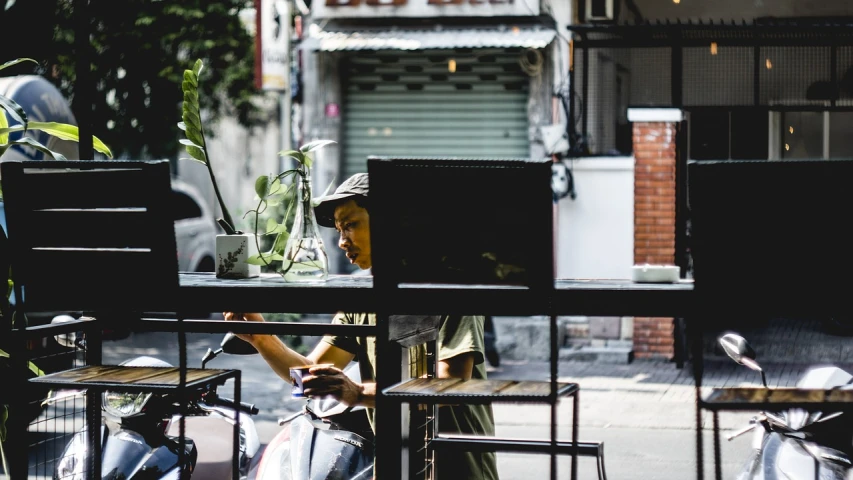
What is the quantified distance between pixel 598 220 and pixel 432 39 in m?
A: 2.87

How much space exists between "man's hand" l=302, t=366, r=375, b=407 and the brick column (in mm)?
8409

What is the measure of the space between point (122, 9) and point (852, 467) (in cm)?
1175

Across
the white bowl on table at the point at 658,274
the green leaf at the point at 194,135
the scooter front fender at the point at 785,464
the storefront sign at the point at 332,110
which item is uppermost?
the storefront sign at the point at 332,110

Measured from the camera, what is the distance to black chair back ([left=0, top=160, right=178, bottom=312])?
2682 millimetres

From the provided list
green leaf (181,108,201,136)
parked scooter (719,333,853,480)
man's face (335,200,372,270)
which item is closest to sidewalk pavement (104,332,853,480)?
parked scooter (719,333,853,480)

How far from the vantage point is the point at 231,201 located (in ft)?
84.1

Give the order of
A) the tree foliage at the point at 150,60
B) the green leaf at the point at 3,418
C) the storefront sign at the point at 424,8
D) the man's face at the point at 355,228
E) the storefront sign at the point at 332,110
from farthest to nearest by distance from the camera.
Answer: the tree foliage at the point at 150,60 → the storefront sign at the point at 332,110 → the storefront sign at the point at 424,8 → the green leaf at the point at 3,418 → the man's face at the point at 355,228

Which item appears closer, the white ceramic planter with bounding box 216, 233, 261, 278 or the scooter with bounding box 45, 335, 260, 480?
the white ceramic planter with bounding box 216, 233, 261, 278

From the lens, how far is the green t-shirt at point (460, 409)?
10.2 ft

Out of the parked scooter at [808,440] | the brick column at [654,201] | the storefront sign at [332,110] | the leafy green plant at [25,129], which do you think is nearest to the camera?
the leafy green plant at [25,129]

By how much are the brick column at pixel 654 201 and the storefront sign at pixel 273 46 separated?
449cm

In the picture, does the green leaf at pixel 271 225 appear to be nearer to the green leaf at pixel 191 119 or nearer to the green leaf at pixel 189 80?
the green leaf at pixel 191 119

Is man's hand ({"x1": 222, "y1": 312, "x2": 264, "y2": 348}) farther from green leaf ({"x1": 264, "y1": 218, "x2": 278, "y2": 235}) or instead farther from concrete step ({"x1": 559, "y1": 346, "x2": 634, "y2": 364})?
concrete step ({"x1": 559, "y1": 346, "x2": 634, "y2": 364})

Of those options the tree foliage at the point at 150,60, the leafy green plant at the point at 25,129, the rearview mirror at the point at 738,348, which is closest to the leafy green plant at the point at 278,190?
the leafy green plant at the point at 25,129
